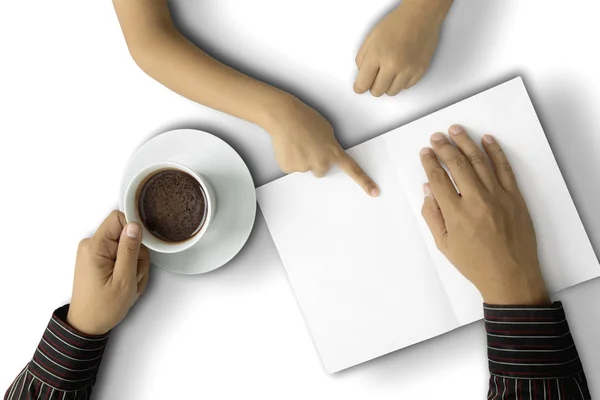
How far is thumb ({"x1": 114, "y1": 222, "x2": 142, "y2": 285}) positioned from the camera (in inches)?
22.9

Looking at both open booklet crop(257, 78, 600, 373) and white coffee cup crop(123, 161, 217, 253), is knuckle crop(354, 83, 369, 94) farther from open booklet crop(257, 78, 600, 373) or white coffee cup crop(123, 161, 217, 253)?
white coffee cup crop(123, 161, 217, 253)

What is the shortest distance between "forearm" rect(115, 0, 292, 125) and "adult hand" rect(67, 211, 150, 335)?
17 cm

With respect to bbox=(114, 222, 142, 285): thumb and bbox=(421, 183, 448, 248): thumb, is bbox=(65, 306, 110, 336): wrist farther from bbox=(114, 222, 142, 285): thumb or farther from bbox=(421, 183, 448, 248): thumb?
bbox=(421, 183, 448, 248): thumb

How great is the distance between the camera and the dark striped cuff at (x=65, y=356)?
0.62 meters

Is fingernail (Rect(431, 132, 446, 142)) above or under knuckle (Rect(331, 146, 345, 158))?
under

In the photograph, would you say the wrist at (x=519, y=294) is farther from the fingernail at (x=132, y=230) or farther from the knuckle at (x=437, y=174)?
the fingernail at (x=132, y=230)

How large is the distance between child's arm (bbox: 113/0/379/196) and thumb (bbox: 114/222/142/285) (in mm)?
174

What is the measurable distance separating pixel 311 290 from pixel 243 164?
17cm

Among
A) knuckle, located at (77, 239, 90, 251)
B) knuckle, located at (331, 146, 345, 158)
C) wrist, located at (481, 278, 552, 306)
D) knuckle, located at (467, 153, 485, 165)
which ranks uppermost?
knuckle, located at (77, 239, 90, 251)

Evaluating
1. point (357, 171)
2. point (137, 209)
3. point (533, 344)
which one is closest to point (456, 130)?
point (357, 171)

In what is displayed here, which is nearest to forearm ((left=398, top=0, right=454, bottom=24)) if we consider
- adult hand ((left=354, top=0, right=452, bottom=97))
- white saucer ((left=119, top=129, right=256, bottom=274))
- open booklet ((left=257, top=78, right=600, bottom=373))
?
adult hand ((left=354, top=0, right=452, bottom=97))


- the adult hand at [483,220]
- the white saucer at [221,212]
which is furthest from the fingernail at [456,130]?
the white saucer at [221,212]

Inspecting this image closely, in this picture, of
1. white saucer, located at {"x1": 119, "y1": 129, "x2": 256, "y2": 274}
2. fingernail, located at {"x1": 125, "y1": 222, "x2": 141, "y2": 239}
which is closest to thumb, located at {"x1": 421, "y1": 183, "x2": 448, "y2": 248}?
white saucer, located at {"x1": 119, "y1": 129, "x2": 256, "y2": 274}

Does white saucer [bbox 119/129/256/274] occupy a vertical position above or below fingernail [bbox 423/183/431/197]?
above
